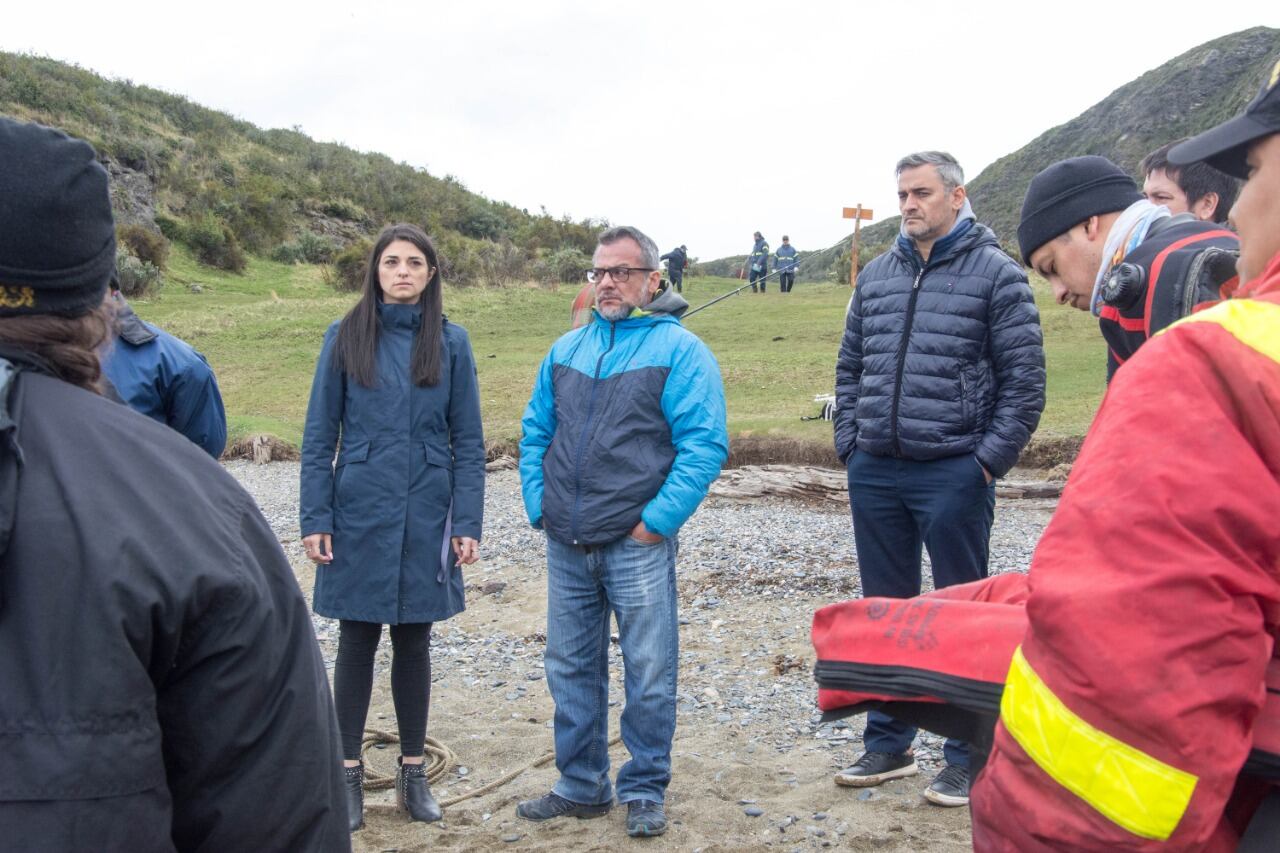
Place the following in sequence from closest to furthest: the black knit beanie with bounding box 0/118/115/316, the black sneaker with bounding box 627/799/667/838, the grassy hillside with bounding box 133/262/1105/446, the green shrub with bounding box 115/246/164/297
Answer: the black knit beanie with bounding box 0/118/115/316 → the black sneaker with bounding box 627/799/667/838 → the grassy hillside with bounding box 133/262/1105/446 → the green shrub with bounding box 115/246/164/297

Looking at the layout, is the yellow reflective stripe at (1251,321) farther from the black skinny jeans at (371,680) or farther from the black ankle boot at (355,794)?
the black ankle boot at (355,794)

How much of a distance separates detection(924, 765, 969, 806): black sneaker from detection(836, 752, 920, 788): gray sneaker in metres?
0.21

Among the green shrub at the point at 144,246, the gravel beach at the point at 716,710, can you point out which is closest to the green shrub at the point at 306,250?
the green shrub at the point at 144,246

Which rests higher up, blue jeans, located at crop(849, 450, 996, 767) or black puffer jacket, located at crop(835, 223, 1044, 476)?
black puffer jacket, located at crop(835, 223, 1044, 476)

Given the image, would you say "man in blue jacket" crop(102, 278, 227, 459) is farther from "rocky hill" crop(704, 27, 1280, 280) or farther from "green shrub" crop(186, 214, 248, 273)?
"rocky hill" crop(704, 27, 1280, 280)

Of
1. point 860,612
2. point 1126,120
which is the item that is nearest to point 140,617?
point 860,612

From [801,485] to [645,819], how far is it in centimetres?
651

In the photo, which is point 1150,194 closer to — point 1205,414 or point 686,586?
point 1205,414

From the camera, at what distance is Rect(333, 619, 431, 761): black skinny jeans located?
3.92 m

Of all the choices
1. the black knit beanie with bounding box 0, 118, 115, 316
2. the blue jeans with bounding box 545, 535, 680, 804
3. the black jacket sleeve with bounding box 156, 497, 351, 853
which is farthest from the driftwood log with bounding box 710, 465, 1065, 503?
the black knit beanie with bounding box 0, 118, 115, 316

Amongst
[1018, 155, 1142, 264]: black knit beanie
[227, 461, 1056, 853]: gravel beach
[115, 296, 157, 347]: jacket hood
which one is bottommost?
[227, 461, 1056, 853]: gravel beach

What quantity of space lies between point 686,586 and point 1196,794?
20.0 feet

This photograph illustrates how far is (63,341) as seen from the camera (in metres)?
1.43

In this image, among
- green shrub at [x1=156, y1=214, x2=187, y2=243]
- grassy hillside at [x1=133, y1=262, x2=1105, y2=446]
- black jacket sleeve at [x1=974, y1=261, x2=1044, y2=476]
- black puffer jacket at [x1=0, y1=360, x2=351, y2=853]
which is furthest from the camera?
green shrub at [x1=156, y1=214, x2=187, y2=243]
